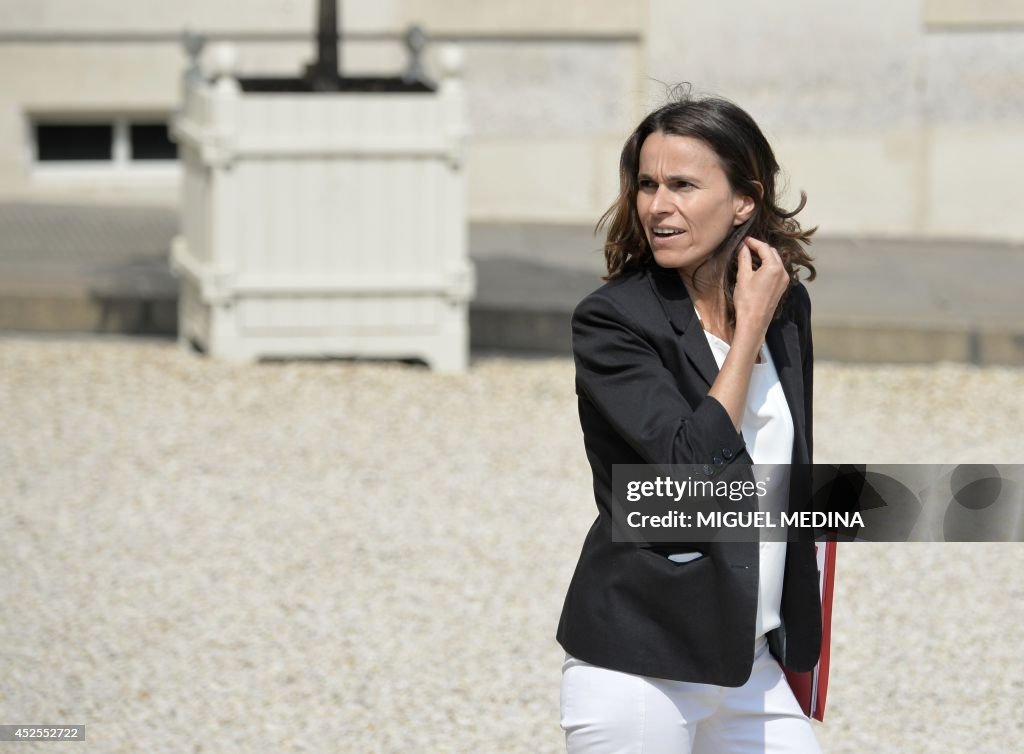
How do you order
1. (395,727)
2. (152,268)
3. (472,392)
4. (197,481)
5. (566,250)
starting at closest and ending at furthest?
(395,727), (197,481), (472,392), (152,268), (566,250)

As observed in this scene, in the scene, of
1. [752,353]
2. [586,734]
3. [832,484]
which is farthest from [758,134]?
[586,734]

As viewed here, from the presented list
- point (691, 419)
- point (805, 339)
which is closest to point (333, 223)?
point (805, 339)

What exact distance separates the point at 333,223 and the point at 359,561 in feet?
8.71

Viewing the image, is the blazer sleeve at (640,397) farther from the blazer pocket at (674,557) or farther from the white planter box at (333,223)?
the white planter box at (333,223)

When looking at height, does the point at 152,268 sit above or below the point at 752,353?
below

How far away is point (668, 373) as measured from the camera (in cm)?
231

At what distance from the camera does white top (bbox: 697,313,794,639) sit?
2.41 meters

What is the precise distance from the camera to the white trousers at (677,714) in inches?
92.4

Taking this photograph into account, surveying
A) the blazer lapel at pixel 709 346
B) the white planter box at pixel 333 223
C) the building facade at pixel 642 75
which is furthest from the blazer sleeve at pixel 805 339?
the building facade at pixel 642 75

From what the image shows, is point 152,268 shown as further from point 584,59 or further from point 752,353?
point 752,353

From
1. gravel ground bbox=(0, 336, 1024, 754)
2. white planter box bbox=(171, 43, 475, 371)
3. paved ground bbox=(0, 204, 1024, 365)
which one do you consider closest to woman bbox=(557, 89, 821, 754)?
gravel ground bbox=(0, 336, 1024, 754)

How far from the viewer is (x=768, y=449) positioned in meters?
2.42

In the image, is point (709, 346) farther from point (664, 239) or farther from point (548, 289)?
point (548, 289)

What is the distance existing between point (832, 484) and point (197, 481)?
13.0 feet
